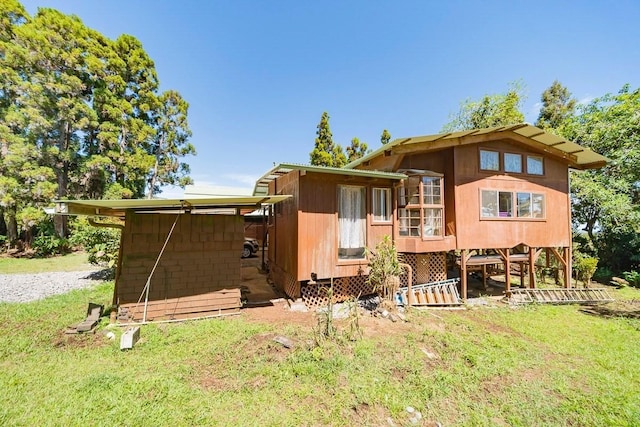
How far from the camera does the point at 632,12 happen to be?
342 inches

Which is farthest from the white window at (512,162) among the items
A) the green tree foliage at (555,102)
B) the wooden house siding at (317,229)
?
the green tree foliage at (555,102)

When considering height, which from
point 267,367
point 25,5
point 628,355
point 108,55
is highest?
point 25,5

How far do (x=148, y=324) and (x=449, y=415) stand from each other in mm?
5563

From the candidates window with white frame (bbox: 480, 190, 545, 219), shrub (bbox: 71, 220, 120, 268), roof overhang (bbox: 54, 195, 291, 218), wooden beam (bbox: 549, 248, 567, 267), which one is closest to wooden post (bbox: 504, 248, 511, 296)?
window with white frame (bbox: 480, 190, 545, 219)

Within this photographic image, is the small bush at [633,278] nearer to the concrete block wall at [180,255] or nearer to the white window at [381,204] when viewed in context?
the white window at [381,204]

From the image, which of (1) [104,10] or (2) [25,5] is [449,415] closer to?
(1) [104,10]

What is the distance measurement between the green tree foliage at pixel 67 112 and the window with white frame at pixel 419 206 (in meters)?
16.0

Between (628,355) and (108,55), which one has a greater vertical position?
(108,55)

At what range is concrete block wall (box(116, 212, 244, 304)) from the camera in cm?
537

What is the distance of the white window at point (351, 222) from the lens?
6992 millimetres

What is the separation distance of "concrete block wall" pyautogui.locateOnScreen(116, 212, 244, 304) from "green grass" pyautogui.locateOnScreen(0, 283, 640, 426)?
0.83 meters

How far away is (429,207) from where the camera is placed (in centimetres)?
762

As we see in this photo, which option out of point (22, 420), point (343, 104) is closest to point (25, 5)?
point (343, 104)

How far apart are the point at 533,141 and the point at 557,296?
5264 millimetres
